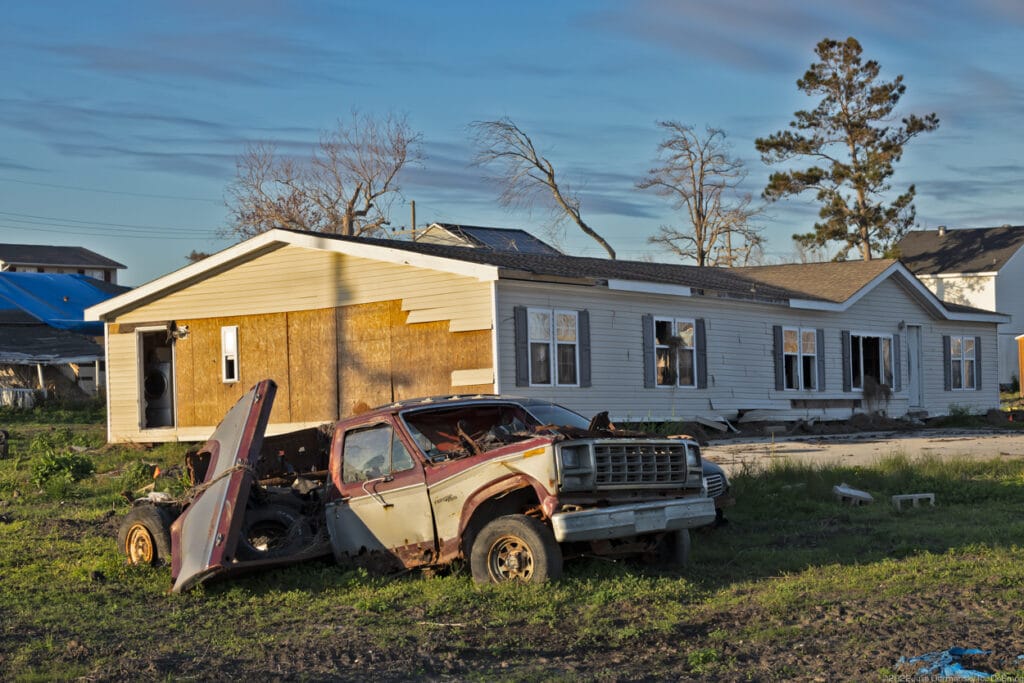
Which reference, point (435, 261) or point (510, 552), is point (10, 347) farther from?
point (510, 552)

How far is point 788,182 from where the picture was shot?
5559cm

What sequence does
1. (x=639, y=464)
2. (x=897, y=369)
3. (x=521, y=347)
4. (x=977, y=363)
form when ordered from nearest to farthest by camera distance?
(x=639, y=464) → (x=521, y=347) → (x=897, y=369) → (x=977, y=363)

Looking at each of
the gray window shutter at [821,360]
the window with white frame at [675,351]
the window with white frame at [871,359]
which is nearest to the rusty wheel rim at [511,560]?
the window with white frame at [675,351]

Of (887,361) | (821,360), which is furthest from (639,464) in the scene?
(887,361)

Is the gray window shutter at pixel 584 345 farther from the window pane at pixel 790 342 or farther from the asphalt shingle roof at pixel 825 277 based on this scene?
the asphalt shingle roof at pixel 825 277

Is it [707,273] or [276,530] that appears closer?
[276,530]

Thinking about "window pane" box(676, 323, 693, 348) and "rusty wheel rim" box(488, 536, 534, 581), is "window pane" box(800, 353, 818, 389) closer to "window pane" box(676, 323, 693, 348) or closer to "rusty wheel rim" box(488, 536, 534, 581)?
"window pane" box(676, 323, 693, 348)

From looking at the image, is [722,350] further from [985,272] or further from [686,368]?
[985,272]

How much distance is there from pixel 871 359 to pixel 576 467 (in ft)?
80.5

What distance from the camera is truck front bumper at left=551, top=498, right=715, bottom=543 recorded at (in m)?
8.77

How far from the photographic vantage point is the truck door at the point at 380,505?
31.9ft

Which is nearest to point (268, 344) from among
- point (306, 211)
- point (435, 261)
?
point (435, 261)

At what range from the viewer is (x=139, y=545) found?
10961 millimetres

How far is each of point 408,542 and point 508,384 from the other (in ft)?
36.3
